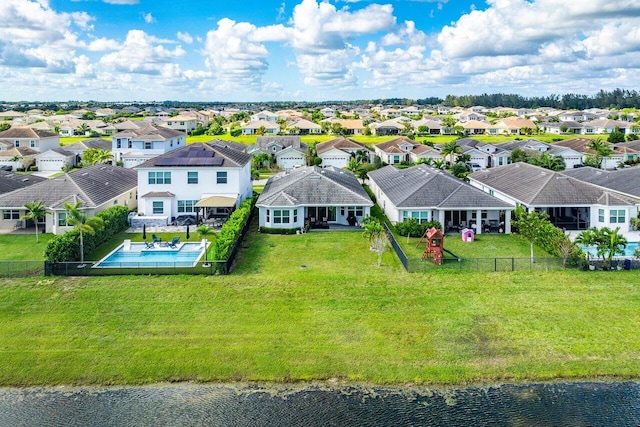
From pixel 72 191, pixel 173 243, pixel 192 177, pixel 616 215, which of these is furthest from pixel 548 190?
pixel 72 191

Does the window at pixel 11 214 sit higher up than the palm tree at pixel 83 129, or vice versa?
the palm tree at pixel 83 129

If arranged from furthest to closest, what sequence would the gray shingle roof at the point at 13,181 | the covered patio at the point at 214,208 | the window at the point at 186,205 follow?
the gray shingle roof at the point at 13,181 < the window at the point at 186,205 < the covered patio at the point at 214,208

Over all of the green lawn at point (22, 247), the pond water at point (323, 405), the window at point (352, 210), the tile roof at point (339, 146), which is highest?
the tile roof at point (339, 146)

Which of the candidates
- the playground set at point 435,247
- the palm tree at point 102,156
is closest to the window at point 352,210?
the playground set at point 435,247

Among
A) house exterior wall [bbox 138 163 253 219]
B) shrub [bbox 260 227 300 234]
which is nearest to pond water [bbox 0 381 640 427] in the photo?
shrub [bbox 260 227 300 234]

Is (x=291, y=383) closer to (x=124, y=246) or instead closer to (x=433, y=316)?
(x=433, y=316)

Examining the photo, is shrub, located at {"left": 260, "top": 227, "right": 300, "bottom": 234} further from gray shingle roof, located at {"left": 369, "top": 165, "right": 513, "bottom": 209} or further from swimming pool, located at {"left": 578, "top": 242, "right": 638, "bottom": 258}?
swimming pool, located at {"left": 578, "top": 242, "right": 638, "bottom": 258}

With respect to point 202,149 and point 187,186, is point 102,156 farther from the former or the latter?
point 187,186

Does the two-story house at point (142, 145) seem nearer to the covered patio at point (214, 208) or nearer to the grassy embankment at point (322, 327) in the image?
the covered patio at point (214, 208)
